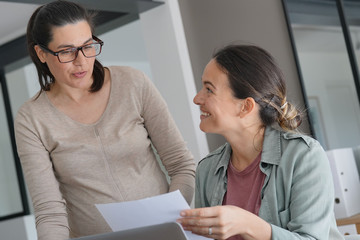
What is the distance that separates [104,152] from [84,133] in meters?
0.08

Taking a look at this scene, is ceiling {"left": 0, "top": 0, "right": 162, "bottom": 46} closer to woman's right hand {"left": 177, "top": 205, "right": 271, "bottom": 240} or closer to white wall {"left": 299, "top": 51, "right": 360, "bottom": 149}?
white wall {"left": 299, "top": 51, "right": 360, "bottom": 149}

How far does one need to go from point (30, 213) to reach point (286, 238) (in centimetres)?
548

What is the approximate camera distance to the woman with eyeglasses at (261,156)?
1.46 m

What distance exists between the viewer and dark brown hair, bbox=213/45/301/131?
5.36ft

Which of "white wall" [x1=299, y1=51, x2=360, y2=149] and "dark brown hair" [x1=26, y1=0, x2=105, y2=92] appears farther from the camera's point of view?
"white wall" [x1=299, y1=51, x2=360, y2=149]

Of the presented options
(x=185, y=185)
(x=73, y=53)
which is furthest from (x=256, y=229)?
(x=73, y=53)

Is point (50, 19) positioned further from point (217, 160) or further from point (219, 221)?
point (219, 221)

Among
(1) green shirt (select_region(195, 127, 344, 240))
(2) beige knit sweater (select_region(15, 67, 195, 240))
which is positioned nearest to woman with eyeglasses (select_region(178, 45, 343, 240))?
(1) green shirt (select_region(195, 127, 344, 240))

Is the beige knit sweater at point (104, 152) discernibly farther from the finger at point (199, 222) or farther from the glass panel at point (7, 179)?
the glass panel at point (7, 179)

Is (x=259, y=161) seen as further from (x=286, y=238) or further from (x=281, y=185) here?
(x=286, y=238)

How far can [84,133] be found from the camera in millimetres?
1839

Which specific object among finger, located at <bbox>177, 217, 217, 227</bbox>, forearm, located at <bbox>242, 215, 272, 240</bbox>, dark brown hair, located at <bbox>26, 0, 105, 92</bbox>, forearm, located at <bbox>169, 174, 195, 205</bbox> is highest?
dark brown hair, located at <bbox>26, 0, 105, 92</bbox>

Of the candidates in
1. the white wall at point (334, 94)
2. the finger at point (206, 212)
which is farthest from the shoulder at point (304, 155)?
the white wall at point (334, 94)

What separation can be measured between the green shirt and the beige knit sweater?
36 cm
